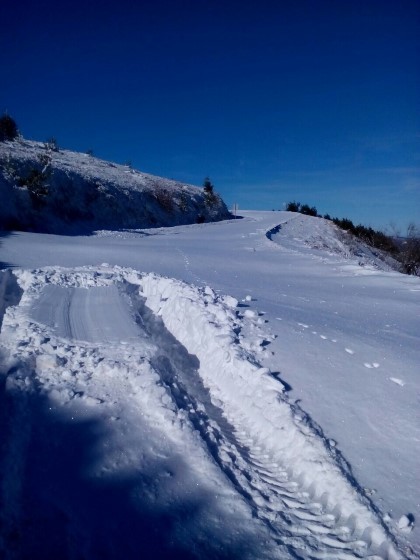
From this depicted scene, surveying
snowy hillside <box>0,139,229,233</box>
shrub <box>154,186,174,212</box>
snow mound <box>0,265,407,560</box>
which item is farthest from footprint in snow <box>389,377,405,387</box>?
shrub <box>154,186,174,212</box>

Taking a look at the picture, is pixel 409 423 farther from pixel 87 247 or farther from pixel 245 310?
pixel 87 247

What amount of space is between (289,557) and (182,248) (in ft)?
39.1

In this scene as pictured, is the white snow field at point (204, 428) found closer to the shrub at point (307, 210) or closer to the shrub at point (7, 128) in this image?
the shrub at point (7, 128)

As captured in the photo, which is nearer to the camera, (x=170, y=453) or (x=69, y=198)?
(x=170, y=453)

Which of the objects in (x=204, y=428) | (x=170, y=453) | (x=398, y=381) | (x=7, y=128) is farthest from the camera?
(x=7, y=128)

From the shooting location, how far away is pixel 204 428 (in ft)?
11.3

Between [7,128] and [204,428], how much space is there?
71.3ft

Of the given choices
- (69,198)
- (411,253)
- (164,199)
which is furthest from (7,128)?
(411,253)

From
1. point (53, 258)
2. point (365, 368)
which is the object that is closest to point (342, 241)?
point (53, 258)

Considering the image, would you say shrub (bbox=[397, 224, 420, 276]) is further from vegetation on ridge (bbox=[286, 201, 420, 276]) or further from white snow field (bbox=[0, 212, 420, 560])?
white snow field (bbox=[0, 212, 420, 560])

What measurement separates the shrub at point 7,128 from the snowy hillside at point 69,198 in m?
0.42

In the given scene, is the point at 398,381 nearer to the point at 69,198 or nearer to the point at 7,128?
the point at 69,198

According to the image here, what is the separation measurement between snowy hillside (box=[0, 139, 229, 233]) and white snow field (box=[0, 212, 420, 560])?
9.41m

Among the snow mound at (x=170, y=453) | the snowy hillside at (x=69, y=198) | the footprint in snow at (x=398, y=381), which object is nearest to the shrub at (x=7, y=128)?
the snowy hillside at (x=69, y=198)
